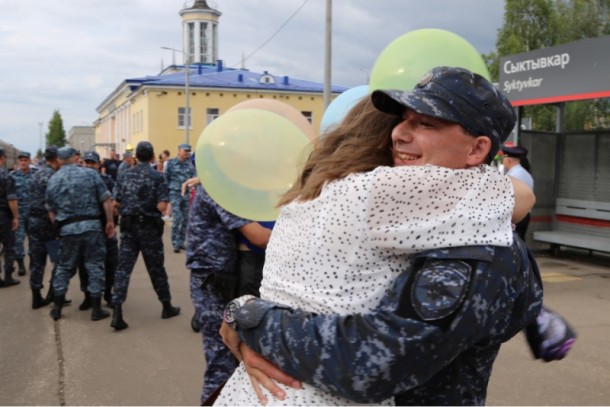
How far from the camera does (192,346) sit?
5.41 metres

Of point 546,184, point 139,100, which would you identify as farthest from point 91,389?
point 139,100

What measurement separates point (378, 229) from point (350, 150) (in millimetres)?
289

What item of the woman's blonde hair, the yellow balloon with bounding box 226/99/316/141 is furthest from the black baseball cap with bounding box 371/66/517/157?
the yellow balloon with bounding box 226/99/316/141

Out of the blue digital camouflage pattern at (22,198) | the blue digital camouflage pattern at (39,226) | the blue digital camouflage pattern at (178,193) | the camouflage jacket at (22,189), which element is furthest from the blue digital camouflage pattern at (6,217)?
the blue digital camouflage pattern at (178,193)

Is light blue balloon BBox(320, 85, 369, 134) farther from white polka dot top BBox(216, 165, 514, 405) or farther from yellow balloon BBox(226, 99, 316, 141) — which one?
white polka dot top BBox(216, 165, 514, 405)

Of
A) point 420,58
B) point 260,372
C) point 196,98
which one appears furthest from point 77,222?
point 196,98

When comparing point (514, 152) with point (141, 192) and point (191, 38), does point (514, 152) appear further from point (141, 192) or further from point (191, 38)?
point (191, 38)

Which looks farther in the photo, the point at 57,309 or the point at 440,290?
the point at 57,309

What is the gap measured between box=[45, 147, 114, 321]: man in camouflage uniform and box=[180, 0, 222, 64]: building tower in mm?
53969

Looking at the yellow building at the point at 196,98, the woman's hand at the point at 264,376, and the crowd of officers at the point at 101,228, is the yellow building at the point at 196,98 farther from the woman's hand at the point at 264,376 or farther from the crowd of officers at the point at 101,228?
the woman's hand at the point at 264,376

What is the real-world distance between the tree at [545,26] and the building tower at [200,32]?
3009 cm

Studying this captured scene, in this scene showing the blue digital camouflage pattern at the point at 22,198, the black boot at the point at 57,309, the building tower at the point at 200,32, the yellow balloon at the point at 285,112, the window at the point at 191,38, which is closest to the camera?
the yellow balloon at the point at 285,112

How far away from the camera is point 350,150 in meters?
1.34

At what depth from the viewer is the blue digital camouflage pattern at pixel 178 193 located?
1125cm
